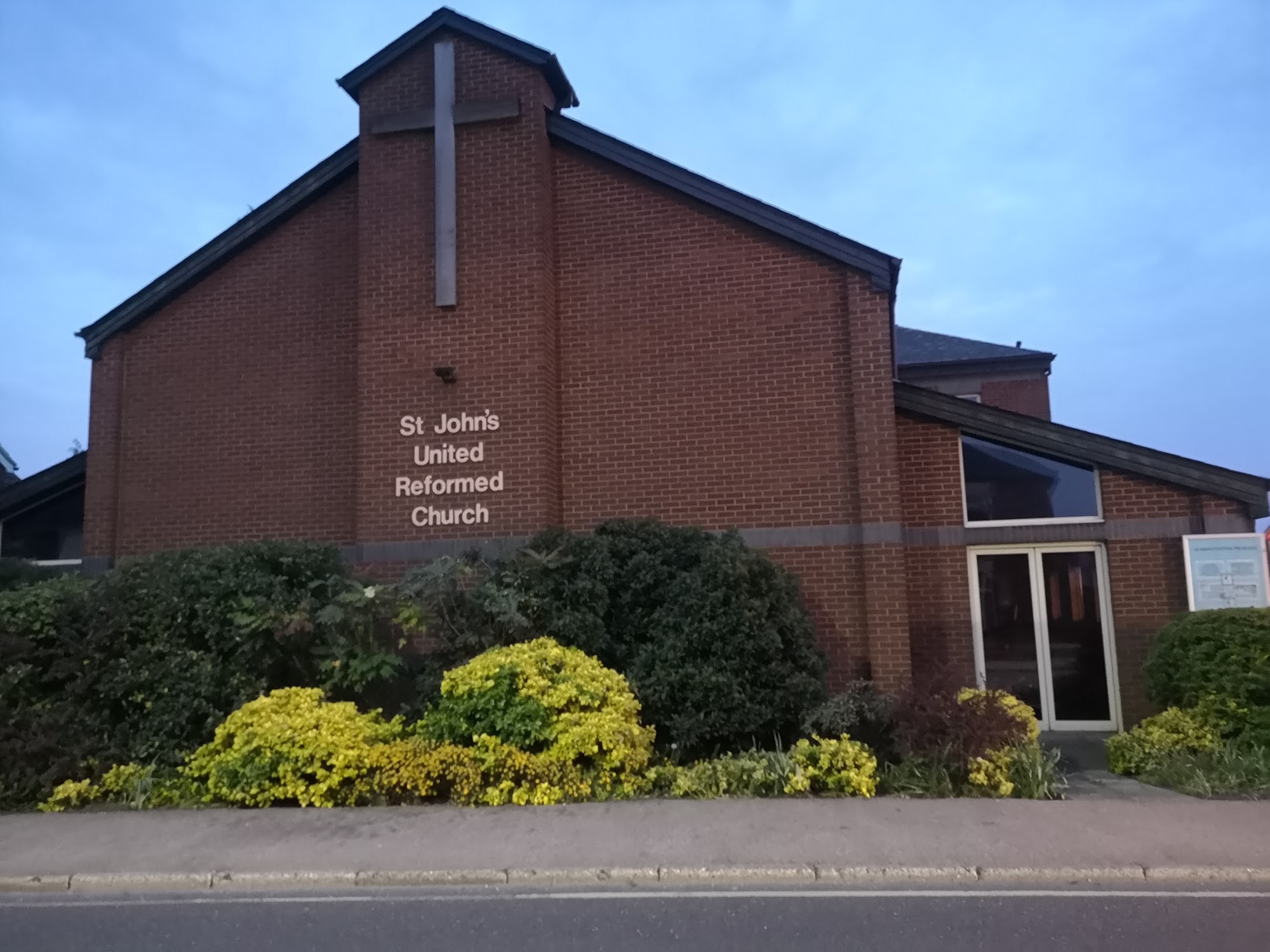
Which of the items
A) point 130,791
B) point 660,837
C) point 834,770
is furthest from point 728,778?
point 130,791

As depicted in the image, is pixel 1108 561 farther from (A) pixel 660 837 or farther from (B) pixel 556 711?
(A) pixel 660 837

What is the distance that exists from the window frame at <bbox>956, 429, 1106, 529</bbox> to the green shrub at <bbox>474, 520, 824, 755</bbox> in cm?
267

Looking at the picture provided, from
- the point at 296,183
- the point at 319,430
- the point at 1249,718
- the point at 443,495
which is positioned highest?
the point at 296,183

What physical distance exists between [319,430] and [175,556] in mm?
3046

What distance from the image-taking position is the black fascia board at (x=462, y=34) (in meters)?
12.9

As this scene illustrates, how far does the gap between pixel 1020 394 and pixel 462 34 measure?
643 inches

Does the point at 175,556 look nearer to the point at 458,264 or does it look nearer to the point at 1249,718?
the point at 458,264

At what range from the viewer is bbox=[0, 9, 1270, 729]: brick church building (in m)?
11.7

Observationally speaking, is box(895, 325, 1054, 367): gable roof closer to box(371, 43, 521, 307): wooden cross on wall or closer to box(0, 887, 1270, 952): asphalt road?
box(371, 43, 521, 307): wooden cross on wall

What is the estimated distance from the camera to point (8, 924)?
6164 mm

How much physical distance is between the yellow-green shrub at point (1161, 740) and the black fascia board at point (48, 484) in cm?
1340

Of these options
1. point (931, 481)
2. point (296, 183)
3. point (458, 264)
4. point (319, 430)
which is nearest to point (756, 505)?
point (931, 481)

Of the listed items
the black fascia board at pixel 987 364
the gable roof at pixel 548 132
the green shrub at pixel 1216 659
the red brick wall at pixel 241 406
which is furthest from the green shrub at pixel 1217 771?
the black fascia board at pixel 987 364

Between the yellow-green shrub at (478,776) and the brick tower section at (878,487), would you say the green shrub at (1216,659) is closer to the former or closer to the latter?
the brick tower section at (878,487)
